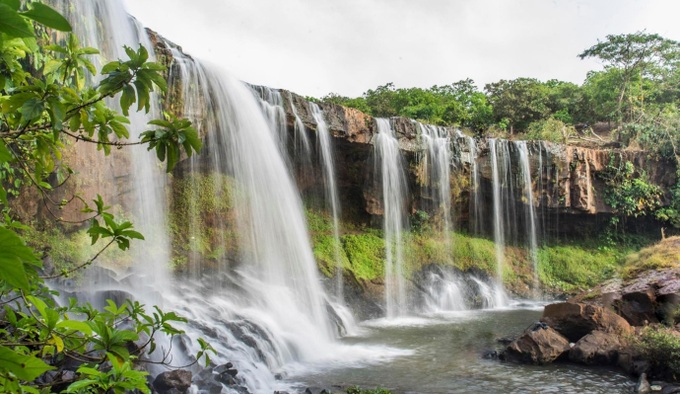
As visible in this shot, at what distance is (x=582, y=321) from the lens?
31.9 ft

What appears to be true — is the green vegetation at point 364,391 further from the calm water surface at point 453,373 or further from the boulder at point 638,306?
the boulder at point 638,306

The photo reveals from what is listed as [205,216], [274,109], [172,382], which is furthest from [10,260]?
[274,109]

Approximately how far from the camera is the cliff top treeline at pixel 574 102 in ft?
79.3

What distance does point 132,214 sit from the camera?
Result: 447 inches

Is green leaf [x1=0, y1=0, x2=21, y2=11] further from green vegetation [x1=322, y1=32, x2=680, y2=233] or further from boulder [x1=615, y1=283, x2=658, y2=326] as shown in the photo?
green vegetation [x1=322, y1=32, x2=680, y2=233]

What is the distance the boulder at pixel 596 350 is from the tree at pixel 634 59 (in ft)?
63.0

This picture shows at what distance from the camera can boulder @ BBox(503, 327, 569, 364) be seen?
902cm

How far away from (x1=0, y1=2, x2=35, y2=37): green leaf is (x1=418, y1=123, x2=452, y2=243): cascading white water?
17.5m

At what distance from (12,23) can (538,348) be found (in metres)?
9.88

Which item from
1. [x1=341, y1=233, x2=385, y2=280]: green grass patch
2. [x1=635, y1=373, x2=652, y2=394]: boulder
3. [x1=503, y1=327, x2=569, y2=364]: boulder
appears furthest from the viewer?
[x1=341, y1=233, x2=385, y2=280]: green grass patch

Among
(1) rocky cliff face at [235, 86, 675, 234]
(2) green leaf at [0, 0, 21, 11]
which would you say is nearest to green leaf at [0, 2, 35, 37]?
Result: (2) green leaf at [0, 0, 21, 11]

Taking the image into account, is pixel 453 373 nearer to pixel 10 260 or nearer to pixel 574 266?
Answer: pixel 10 260

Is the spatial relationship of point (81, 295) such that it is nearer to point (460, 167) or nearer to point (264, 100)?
point (264, 100)

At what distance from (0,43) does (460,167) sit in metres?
18.7
